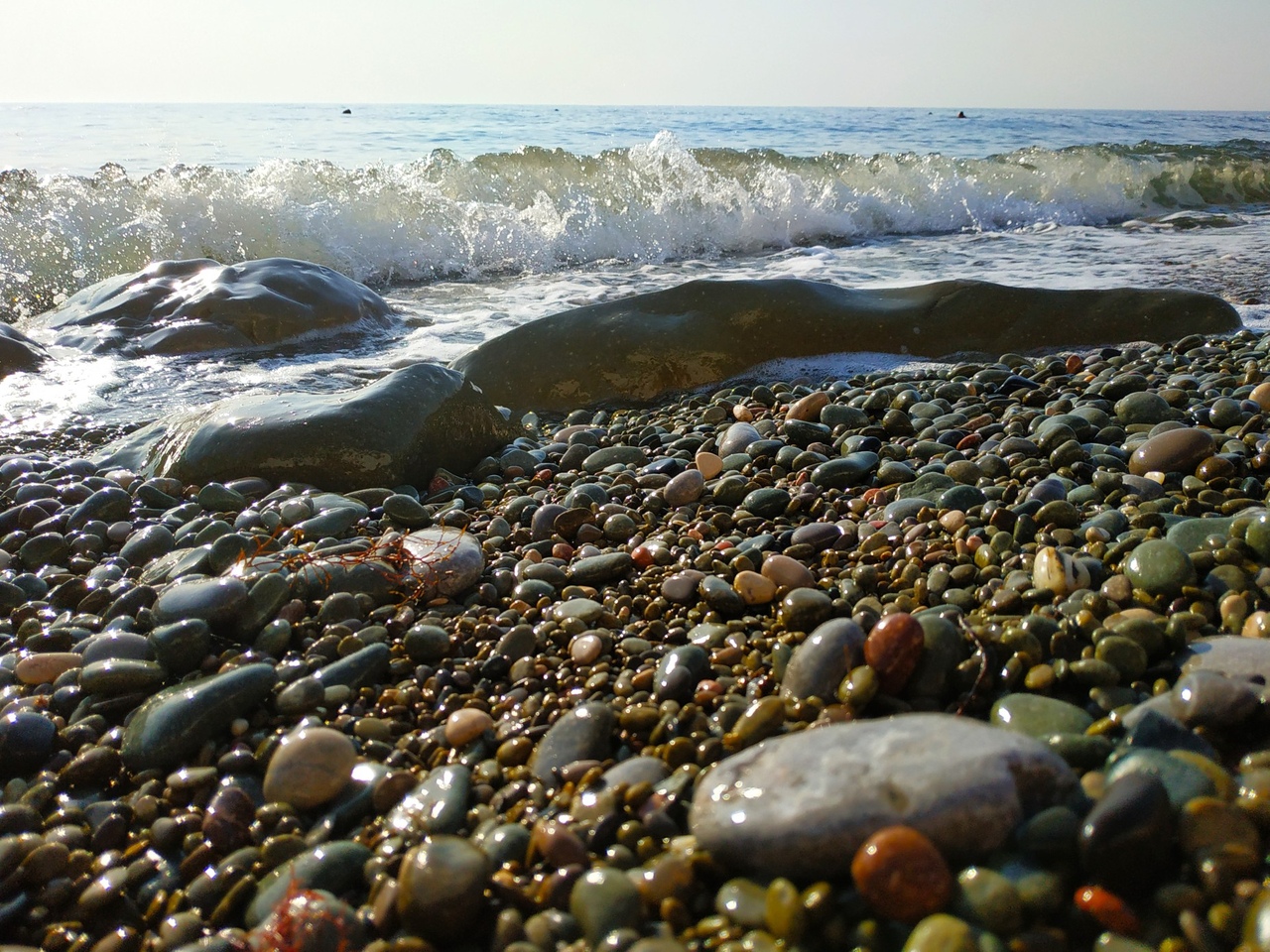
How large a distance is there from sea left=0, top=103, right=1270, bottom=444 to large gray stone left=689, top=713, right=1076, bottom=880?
12.5ft

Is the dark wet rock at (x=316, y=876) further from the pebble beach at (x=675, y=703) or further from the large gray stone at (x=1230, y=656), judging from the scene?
the large gray stone at (x=1230, y=656)

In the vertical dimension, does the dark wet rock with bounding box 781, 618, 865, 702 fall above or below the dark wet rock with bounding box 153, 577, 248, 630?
above

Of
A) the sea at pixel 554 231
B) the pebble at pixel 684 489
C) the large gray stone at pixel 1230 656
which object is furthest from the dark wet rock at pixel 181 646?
the sea at pixel 554 231

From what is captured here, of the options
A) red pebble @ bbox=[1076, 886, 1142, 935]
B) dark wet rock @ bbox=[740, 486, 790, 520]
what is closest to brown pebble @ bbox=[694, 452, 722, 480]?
dark wet rock @ bbox=[740, 486, 790, 520]

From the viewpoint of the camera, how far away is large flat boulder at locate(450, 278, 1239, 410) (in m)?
4.75

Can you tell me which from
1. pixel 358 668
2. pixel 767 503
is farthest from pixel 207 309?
pixel 358 668

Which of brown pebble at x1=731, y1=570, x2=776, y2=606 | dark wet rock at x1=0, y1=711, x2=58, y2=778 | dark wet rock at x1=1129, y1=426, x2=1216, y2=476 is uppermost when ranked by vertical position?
dark wet rock at x1=1129, y1=426, x2=1216, y2=476

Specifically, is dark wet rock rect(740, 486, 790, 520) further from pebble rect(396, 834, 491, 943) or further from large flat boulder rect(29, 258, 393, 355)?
large flat boulder rect(29, 258, 393, 355)

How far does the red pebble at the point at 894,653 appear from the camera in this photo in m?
1.64

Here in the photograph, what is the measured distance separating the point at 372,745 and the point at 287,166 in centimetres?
1000

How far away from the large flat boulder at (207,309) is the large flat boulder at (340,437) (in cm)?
253

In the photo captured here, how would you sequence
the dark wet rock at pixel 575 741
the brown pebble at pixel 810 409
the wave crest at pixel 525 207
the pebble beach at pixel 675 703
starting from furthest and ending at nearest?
1. the wave crest at pixel 525 207
2. the brown pebble at pixel 810 409
3. the dark wet rock at pixel 575 741
4. the pebble beach at pixel 675 703

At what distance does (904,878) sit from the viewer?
113 cm

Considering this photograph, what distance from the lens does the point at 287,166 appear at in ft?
33.5
